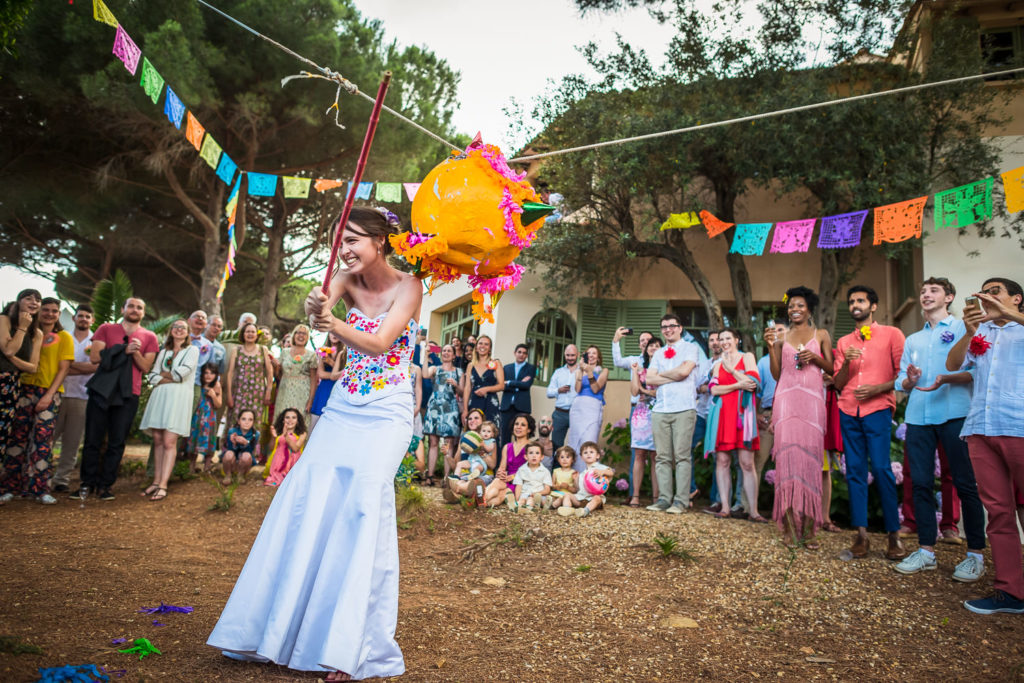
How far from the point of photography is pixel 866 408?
5.18m

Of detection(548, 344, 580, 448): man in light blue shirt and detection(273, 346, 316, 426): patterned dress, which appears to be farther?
detection(548, 344, 580, 448): man in light blue shirt

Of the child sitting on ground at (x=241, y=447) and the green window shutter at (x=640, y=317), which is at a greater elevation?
the green window shutter at (x=640, y=317)

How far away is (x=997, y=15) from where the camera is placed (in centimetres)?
958

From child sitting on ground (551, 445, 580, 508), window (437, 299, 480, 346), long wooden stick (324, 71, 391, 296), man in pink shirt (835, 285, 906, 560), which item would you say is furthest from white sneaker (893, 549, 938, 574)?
window (437, 299, 480, 346)

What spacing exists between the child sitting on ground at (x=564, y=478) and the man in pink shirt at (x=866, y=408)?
256cm

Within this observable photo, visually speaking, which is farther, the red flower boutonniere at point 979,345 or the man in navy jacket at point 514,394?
the man in navy jacket at point 514,394

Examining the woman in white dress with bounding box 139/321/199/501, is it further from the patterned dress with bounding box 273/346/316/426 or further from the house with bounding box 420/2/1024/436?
the house with bounding box 420/2/1024/436

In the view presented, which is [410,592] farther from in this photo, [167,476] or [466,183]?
[167,476]

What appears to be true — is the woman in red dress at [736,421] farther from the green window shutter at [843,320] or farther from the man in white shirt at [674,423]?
the green window shutter at [843,320]

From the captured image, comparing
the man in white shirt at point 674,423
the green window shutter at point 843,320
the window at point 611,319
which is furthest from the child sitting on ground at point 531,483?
the green window shutter at point 843,320

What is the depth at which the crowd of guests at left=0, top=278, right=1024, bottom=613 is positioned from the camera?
14.8 feet

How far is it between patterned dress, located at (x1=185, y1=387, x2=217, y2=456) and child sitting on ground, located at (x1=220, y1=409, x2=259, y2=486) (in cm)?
17

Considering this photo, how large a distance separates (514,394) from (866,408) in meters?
4.54

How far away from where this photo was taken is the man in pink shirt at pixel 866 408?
5043 mm
